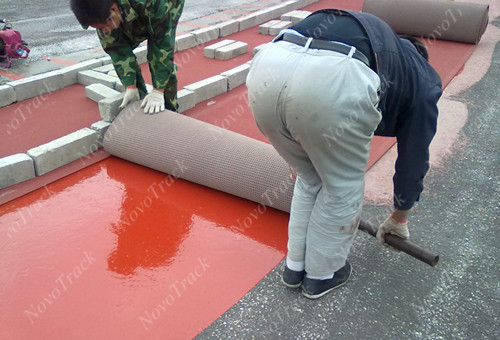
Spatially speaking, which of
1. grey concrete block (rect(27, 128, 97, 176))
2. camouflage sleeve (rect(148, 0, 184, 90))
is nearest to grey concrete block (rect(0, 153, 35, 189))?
grey concrete block (rect(27, 128, 97, 176))

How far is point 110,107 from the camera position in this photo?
11.9 feet

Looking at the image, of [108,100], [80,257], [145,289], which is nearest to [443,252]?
[145,289]

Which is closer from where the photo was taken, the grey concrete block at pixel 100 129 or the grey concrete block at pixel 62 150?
the grey concrete block at pixel 62 150

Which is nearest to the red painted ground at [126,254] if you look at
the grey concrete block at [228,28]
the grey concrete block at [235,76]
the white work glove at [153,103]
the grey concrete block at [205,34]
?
the white work glove at [153,103]

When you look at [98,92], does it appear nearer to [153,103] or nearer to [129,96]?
[129,96]

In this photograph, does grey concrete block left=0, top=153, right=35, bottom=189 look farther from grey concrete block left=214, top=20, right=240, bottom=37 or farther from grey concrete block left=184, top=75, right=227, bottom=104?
grey concrete block left=214, top=20, right=240, bottom=37

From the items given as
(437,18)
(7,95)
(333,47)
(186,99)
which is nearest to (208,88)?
(186,99)

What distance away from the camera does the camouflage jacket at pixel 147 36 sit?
3283 mm

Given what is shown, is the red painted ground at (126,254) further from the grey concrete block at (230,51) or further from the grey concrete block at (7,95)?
the grey concrete block at (230,51)

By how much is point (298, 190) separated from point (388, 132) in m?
0.51

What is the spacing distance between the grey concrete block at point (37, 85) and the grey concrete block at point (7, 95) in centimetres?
4

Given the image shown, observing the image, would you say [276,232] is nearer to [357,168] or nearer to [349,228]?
[349,228]

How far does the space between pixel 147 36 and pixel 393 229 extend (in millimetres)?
2444

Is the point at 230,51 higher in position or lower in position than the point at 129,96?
lower
